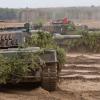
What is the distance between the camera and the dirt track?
38.1ft

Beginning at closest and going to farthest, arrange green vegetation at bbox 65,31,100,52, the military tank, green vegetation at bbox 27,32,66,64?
the military tank → green vegetation at bbox 27,32,66,64 → green vegetation at bbox 65,31,100,52

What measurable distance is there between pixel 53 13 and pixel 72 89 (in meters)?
60.4

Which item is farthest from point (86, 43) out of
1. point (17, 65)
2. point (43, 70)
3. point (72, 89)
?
point (17, 65)

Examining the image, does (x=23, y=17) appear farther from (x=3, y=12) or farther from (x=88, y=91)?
(x=88, y=91)

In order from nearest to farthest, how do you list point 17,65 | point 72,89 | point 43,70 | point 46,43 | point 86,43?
point 17,65 → point 43,70 → point 72,89 → point 46,43 → point 86,43

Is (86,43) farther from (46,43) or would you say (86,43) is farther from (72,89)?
(72,89)

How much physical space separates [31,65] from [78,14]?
66.7 m

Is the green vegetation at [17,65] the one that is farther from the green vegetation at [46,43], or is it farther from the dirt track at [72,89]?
the green vegetation at [46,43]

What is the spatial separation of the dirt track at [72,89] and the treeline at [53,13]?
46924 millimetres

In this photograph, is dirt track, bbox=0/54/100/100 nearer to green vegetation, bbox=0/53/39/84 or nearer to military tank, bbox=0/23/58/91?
military tank, bbox=0/23/58/91

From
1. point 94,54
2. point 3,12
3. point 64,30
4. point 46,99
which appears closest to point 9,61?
point 46,99

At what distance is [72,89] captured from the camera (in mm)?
13516

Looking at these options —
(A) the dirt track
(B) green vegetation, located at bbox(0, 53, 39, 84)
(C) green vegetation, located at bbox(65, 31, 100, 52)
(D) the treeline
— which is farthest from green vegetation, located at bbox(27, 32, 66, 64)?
(D) the treeline

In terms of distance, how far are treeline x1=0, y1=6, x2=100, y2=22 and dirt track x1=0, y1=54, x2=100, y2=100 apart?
1847 inches
